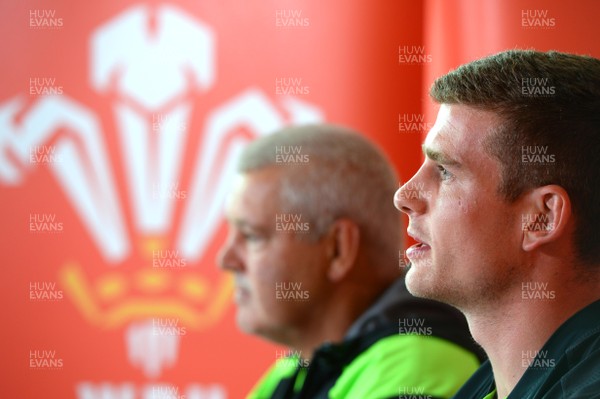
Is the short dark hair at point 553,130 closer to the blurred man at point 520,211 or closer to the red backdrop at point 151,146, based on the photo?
the blurred man at point 520,211

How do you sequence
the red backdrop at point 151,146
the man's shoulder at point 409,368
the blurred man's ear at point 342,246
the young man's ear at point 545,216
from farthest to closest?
the red backdrop at point 151,146 → the blurred man's ear at point 342,246 → the man's shoulder at point 409,368 → the young man's ear at point 545,216

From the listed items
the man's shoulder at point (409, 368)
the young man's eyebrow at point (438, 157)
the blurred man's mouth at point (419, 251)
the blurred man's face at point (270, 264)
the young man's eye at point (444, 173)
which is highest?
the young man's eyebrow at point (438, 157)

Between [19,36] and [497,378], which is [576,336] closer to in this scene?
[497,378]

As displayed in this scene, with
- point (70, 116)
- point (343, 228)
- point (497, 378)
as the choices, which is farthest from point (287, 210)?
point (70, 116)

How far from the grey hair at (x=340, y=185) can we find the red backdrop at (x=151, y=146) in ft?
4.60

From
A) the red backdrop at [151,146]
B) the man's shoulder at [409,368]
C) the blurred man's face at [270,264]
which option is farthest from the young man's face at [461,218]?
the red backdrop at [151,146]

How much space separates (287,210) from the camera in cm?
177

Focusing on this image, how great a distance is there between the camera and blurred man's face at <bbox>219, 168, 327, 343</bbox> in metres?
1.76

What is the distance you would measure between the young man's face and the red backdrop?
2.04m

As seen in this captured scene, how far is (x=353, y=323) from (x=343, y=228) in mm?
192

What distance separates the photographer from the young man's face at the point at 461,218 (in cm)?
108

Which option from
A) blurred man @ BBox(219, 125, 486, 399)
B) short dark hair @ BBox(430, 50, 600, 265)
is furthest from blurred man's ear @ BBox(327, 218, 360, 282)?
short dark hair @ BBox(430, 50, 600, 265)

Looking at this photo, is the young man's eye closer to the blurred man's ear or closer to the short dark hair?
the short dark hair

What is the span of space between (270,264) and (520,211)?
79 centimetres
